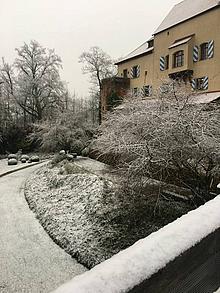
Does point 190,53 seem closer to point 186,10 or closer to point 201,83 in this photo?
point 201,83

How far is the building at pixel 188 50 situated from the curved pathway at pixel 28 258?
36.6 feet

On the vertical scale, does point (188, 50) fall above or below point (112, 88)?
above

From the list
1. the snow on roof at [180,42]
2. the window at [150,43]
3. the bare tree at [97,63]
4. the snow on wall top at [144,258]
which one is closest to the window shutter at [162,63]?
the snow on roof at [180,42]

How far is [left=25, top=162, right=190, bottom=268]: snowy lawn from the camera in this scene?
7949mm

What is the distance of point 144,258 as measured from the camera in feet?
5.65

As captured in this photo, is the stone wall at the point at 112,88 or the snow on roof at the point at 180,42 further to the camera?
the stone wall at the point at 112,88

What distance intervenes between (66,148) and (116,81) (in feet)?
29.4

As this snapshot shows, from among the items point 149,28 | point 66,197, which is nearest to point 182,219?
point 66,197

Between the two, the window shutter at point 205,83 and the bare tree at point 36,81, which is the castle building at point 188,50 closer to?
the window shutter at point 205,83

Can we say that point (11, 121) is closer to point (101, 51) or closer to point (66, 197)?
point (101, 51)

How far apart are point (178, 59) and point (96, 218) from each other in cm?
1783

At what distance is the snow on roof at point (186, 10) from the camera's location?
20922 millimetres

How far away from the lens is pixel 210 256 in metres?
2.20

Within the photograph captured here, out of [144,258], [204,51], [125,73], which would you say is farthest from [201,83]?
[144,258]
